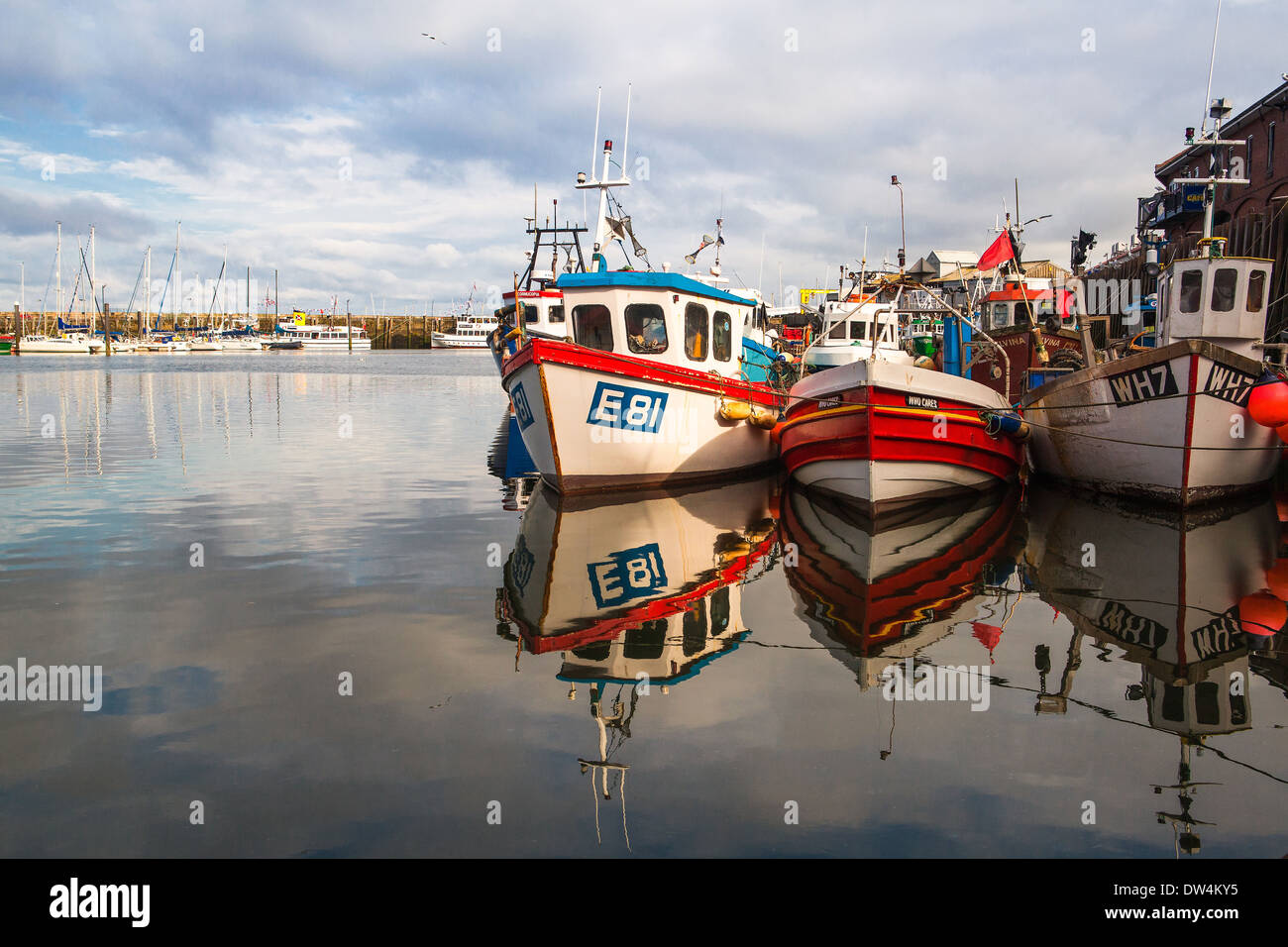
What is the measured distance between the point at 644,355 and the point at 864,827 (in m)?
11.5

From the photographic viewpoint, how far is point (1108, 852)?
389cm

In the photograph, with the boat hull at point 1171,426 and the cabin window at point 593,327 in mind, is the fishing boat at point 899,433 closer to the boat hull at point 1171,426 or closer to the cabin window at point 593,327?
the boat hull at point 1171,426

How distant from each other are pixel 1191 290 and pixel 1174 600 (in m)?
8.02

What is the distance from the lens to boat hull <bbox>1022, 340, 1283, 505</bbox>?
38.8 feet

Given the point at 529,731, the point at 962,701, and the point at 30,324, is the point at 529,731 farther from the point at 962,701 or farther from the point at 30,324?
the point at 30,324

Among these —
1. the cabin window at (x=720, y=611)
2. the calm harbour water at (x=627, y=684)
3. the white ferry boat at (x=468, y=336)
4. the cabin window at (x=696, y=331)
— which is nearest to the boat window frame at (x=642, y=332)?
the cabin window at (x=696, y=331)

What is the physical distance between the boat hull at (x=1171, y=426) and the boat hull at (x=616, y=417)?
538cm

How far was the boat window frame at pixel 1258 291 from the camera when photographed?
44.3 ft

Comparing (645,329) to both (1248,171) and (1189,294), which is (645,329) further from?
(1248,171)

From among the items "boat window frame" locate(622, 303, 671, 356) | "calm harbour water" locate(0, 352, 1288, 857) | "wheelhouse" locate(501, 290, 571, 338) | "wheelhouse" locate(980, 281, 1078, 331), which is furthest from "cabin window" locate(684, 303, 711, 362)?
"wheelhouse" locate(501, 290, 571, 338)

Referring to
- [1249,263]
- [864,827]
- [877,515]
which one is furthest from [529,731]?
[1249,263]

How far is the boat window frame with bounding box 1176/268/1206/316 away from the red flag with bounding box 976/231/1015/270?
5164mm
